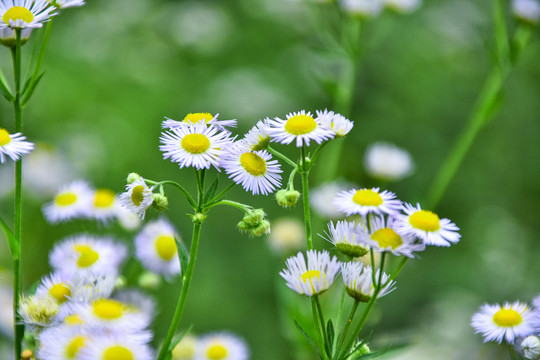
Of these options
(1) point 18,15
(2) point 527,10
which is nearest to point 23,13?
(1) point 18,15

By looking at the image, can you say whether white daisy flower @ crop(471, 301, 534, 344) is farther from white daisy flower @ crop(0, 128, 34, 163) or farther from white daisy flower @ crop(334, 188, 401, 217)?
white daisy flower @ crop(0, 128, 34, 163)

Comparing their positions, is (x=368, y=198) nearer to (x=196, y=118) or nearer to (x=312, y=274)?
(x=312, y=274)

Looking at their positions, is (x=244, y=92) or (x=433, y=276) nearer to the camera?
(x=433, y=276)

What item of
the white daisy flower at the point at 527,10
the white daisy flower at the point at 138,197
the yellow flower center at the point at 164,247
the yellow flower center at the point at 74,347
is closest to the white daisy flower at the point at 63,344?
the yellow flower center at the point at 74,347

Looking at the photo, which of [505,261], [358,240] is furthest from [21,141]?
[505,261]

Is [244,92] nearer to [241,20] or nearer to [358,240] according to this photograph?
[241,20]
